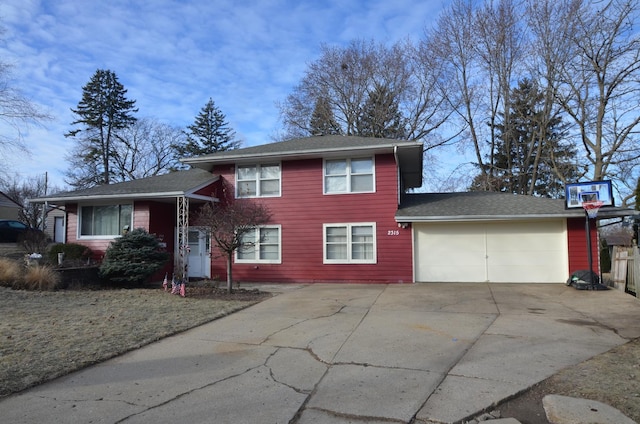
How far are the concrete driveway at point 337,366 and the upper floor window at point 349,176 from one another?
6.37 meters

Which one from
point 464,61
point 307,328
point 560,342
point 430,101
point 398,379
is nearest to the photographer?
point 398,379

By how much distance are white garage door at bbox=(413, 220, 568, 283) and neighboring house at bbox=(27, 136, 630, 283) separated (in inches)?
1.3

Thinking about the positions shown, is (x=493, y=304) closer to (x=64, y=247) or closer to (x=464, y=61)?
(x=64, y=247)

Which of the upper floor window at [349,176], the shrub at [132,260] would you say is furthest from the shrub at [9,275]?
the upper floor window at [349,176]

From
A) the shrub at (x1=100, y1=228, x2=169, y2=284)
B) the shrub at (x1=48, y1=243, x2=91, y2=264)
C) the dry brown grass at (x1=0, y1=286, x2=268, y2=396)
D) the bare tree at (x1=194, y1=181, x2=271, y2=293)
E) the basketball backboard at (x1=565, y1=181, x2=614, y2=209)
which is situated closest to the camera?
the dry brown grass at (x1=0, y1=286, x2=268, y2=396)

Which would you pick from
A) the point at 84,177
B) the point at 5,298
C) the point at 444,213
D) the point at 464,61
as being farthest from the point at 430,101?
the point at 84,177

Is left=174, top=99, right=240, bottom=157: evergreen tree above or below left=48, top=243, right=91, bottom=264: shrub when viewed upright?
above

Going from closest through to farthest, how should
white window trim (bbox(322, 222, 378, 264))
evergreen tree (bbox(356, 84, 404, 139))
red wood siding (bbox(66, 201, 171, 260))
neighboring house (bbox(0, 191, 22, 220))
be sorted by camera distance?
white window trim (bbox(322, 222, 378, 264)) < red wood siding (bbox(66, 201, 171, 260)) < evergreen tree (bbox(356, 84, 404, 139)) < neighboring house (bbox(0, 191, 22, 220))

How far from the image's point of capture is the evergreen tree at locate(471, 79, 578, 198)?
25.3m

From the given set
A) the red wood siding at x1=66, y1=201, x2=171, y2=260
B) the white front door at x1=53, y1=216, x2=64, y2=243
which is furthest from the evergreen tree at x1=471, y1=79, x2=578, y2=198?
the white front door at x1=53, y1=216, x2=64, y2=243

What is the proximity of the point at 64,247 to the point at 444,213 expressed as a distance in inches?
531

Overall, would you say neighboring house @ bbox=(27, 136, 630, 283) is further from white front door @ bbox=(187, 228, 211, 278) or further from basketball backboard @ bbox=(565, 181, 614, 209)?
basketball backboard @ bbox=(565, 181, 614, 209)

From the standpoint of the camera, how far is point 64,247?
14922mm

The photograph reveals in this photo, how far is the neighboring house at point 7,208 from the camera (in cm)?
3253
